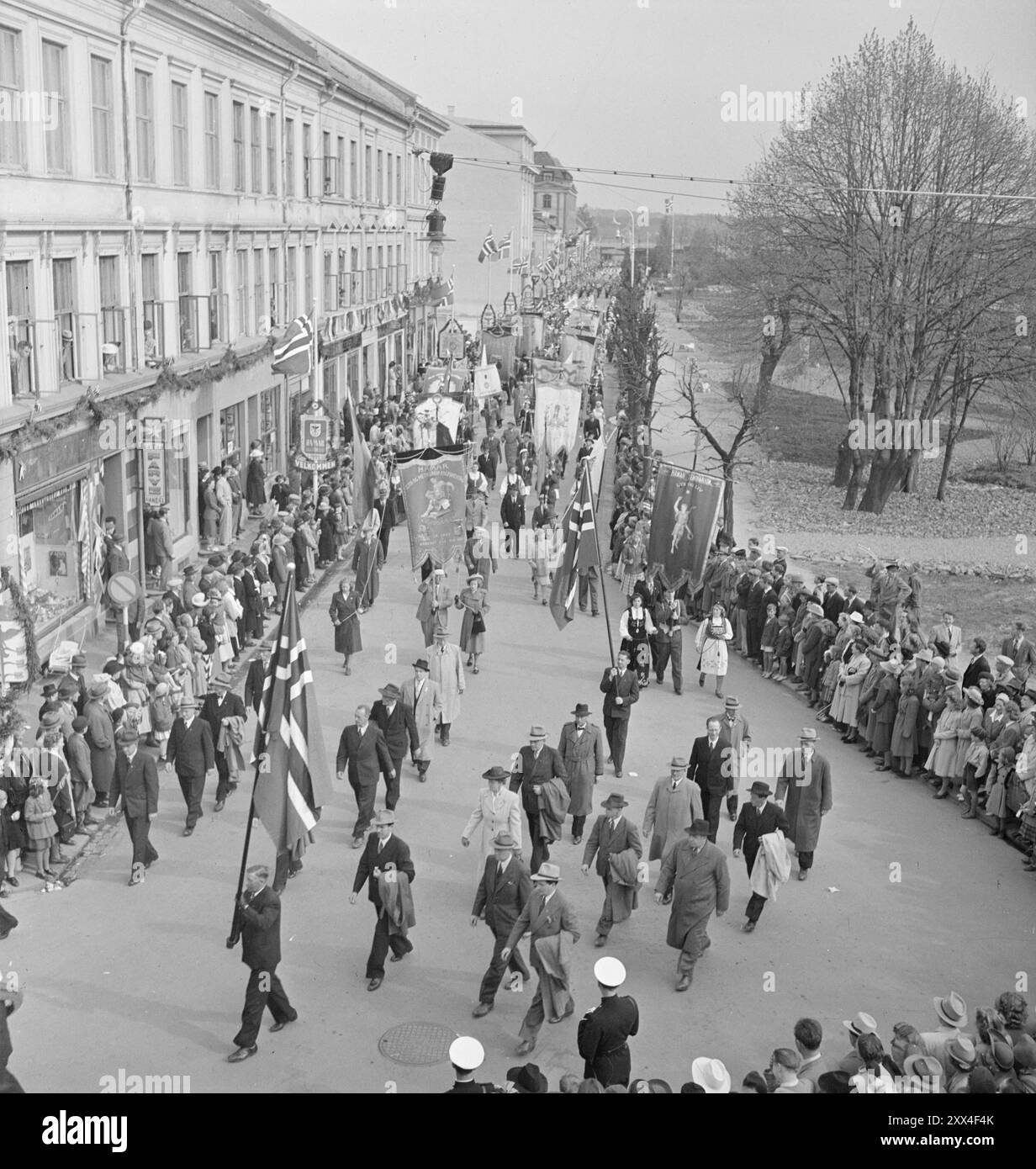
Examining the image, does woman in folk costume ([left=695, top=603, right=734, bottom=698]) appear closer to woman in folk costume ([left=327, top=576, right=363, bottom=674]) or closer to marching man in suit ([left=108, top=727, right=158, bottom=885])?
woman in folk costume ([left=327, top=576, right=363, bottom=674])

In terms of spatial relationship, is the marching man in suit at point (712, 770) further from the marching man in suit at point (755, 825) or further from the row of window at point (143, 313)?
the row of window at point (143, 313)

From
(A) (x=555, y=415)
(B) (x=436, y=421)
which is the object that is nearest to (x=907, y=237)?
(A) (x=555, y=415)

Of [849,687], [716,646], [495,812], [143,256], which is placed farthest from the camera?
[143,256]

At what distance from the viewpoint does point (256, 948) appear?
9.32 metres

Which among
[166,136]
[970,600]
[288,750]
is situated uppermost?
[166,136]

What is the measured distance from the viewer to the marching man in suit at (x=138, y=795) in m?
11.9

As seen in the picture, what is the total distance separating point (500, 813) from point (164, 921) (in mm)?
2907

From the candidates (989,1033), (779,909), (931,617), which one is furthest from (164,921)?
(931,617)

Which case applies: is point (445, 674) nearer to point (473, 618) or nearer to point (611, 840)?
point (473, 618)

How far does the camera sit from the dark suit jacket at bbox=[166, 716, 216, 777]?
13023 mm

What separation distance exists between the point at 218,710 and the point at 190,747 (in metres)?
0.75

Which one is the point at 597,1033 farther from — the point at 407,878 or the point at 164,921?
the point at 164,921

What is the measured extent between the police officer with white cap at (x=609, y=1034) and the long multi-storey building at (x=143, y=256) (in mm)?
11701

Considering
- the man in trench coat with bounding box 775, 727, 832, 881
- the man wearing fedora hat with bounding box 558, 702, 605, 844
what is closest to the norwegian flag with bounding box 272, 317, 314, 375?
the man wearing fedora hat with bounding box 558, 702, 605, 844
